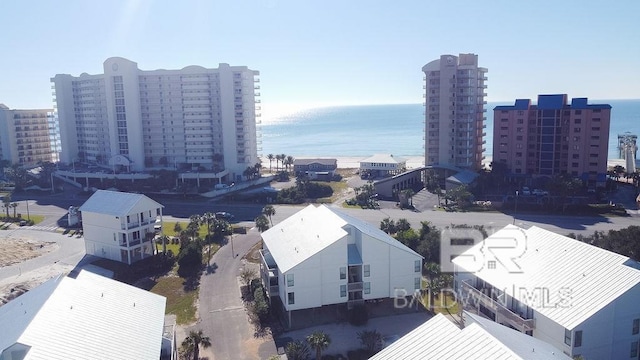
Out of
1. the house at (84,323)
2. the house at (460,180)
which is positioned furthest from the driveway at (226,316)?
the house at (460,180)

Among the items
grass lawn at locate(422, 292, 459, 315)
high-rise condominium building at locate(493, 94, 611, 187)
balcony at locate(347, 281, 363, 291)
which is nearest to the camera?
balcony at locate(347, 281, 363, 291)

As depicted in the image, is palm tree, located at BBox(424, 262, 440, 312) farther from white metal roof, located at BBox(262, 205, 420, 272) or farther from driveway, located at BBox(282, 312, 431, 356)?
white metal roof, located at BBox(262, 205, 420, 272)

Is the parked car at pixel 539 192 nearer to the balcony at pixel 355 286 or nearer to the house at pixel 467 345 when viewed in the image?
the balcony at pixel 355 286

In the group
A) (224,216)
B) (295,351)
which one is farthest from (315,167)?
(295,351)

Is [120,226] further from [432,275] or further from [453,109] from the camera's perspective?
[453,109]

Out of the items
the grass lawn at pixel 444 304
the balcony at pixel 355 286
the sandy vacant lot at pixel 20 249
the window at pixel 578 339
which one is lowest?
the grass lawn at pixel 444 304

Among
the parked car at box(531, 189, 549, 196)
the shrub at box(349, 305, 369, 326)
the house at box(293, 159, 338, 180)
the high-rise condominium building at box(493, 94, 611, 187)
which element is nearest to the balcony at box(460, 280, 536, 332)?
the shrub at box(349, 305, 369, 326)
